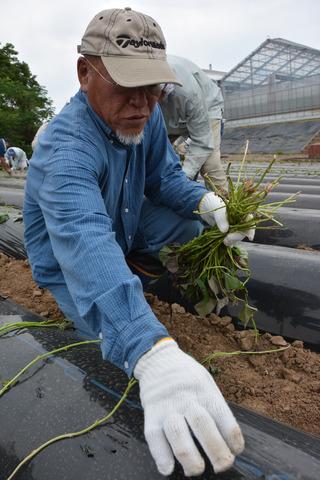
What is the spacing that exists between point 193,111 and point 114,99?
182 cm

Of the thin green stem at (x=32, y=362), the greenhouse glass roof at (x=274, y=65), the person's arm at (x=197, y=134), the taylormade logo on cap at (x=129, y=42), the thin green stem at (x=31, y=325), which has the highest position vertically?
the greenhouse glass roof at (x=274, y=65)

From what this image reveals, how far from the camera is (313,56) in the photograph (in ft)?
64.3

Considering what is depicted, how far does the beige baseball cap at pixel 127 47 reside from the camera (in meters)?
1.54

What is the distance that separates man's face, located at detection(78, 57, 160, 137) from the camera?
1.61 m

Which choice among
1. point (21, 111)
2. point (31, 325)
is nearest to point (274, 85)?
point (21, 111)

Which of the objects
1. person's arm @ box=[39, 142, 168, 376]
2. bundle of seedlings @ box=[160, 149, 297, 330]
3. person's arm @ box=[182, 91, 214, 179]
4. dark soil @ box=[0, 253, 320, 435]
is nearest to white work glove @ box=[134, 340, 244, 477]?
person's arm @ box=[39, 142, 168, 376]

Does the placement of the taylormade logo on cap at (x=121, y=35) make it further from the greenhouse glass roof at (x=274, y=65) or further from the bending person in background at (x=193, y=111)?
the greenhouse glass roof at (x=274, y=65)

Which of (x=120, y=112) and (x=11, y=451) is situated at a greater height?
(x=120, y=112)

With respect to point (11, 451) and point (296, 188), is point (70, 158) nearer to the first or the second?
point (11, 451)

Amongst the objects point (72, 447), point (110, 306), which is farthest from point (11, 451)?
point (110, 306)

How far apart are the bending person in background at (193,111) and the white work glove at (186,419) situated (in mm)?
2171

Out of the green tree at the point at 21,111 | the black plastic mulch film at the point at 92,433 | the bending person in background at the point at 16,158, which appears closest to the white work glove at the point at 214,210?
the black plastic mulch film at the point at 92,433

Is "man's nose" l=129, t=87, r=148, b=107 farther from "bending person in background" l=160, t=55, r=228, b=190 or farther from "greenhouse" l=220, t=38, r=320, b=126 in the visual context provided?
"greenhouse" l=220, t=38, r=320, b=126

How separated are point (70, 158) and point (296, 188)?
14.0 ft
